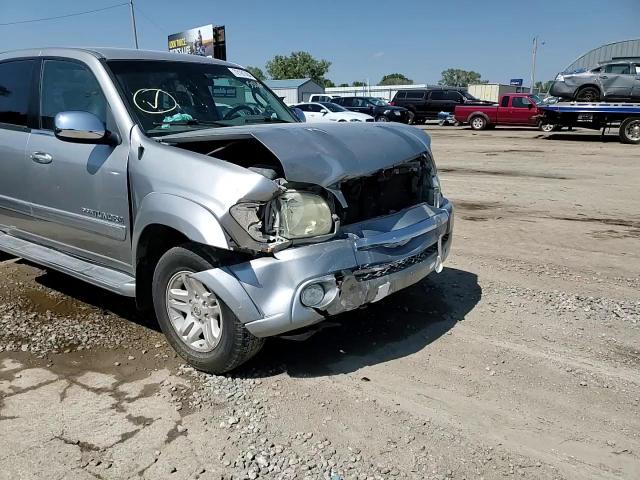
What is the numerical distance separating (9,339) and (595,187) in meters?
10.0

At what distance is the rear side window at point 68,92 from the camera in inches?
156

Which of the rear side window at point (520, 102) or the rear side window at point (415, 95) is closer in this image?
the rear side window at point (520, 102)

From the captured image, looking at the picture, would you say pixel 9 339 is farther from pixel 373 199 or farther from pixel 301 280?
pixel 373 199

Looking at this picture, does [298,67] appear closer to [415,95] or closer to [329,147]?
[415,95]

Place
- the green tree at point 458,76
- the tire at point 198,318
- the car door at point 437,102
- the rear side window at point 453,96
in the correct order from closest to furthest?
the tire at point 198,318 < the rear side window at point 453,96 < the car door at point 437,102 < the green tree at point 458,76

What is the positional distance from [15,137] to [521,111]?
1039 inches

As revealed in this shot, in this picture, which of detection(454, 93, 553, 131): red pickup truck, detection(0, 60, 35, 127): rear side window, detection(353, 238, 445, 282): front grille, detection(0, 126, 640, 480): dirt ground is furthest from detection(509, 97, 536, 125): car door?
detection(0, 60, 35, 127): rear side window

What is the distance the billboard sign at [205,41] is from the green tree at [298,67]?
58.1 m

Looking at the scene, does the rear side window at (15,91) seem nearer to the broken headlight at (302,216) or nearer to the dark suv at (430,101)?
the broken headlight at (302,216)

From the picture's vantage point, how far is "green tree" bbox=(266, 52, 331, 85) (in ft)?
334

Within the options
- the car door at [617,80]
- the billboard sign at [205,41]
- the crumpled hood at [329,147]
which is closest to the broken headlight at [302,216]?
the crumpled hood at [329,147]

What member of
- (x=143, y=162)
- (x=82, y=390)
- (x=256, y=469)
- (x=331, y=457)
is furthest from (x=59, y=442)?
(x=143, y=162)

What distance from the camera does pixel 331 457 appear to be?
269 centimetres

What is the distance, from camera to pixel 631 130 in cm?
1967
